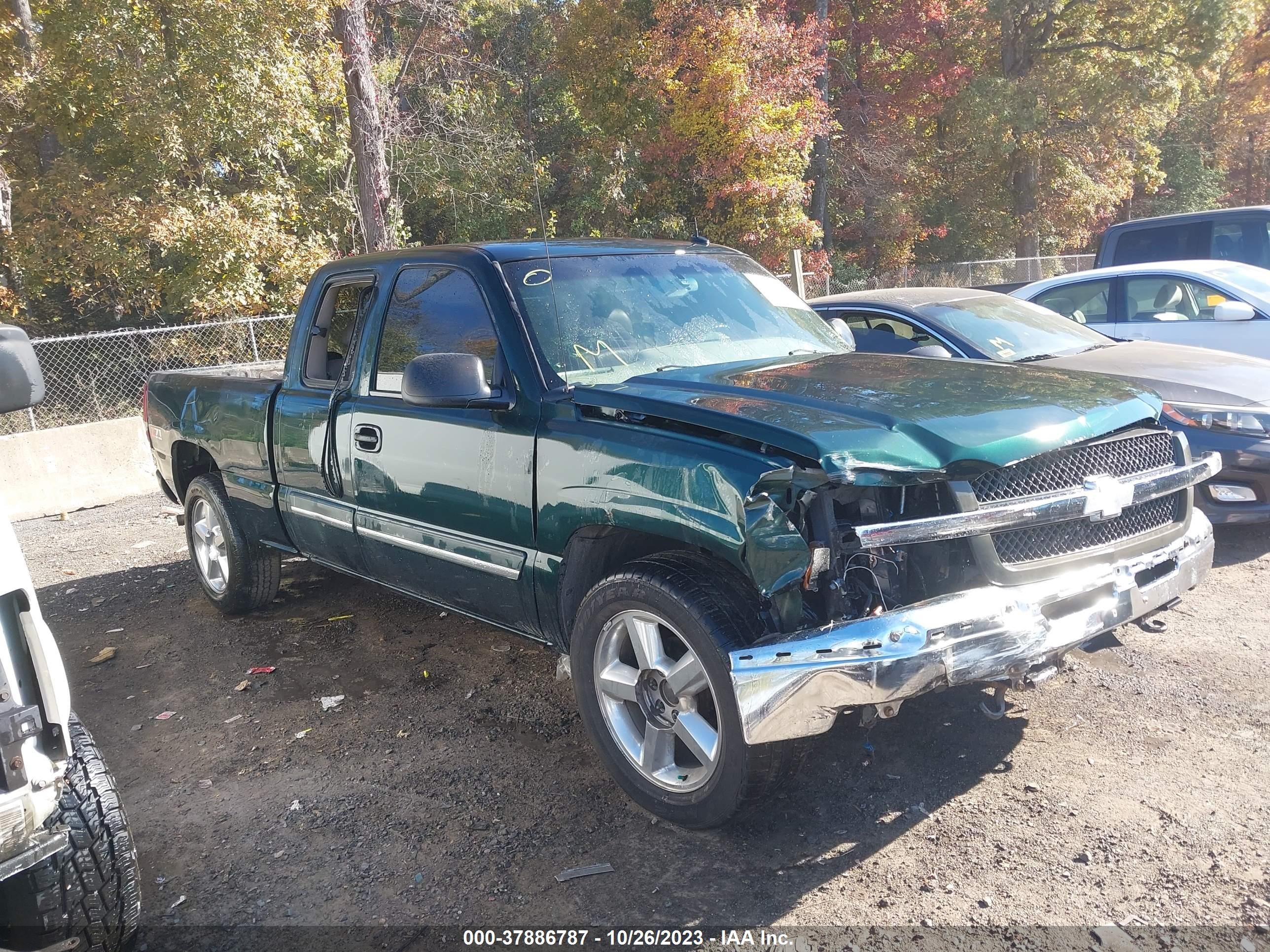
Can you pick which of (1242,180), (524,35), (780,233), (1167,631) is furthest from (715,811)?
(1242,180)

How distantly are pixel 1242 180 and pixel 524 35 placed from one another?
37101 mm

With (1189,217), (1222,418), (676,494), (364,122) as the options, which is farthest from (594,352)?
(364,122)

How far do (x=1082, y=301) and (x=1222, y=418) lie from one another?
10.5 feet

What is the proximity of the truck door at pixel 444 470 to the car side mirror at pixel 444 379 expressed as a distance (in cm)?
21

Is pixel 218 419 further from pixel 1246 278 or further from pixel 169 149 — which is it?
pixel 169 149

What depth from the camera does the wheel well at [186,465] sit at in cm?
629

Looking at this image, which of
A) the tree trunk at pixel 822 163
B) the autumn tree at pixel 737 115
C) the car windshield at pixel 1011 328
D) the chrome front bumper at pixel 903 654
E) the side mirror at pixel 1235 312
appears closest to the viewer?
the chrome front bumper at pixel 903 654

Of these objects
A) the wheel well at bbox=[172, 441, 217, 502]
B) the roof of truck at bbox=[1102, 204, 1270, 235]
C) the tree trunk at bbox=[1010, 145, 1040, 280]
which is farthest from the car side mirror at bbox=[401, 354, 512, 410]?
the tree trunk at bbox=[1010, 145, 1040, 280]

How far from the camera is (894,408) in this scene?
3242 mm

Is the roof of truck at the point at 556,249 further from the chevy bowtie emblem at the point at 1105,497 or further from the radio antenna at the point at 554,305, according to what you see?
the chevy bowtie emblem at the point at 1105,497

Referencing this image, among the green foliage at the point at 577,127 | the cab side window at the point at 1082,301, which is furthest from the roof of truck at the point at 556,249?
the green foliage at the point at 577,127

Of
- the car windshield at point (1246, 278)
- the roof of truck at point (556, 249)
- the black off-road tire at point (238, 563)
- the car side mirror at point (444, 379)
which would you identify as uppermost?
the roof of truck at point (556, 249)

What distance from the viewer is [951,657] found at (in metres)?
2.85

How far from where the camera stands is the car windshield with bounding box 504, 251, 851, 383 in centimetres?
393
